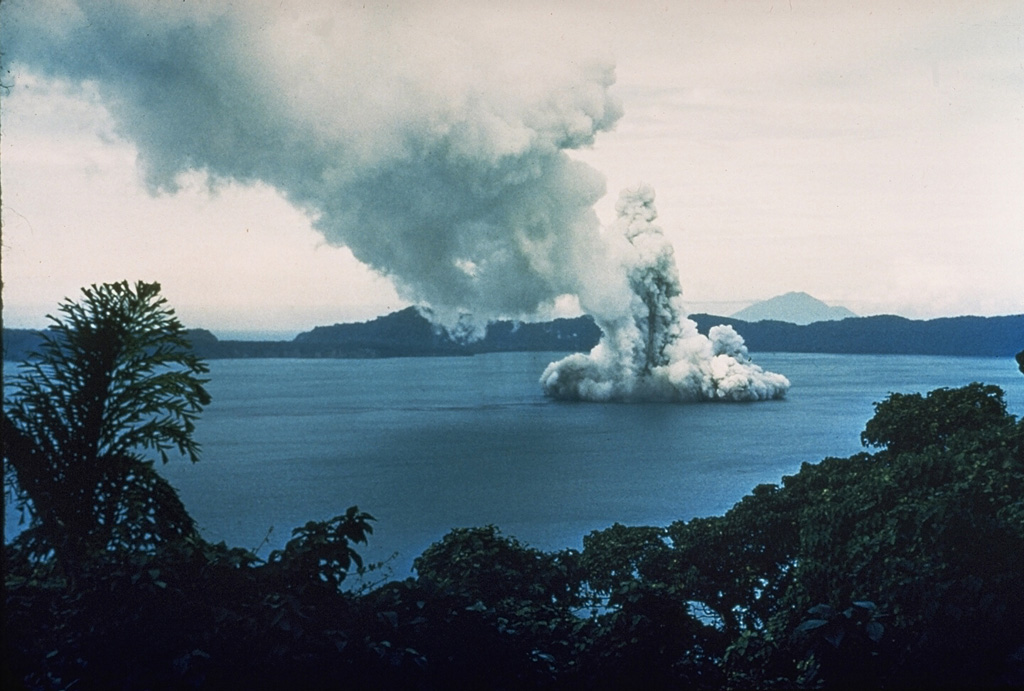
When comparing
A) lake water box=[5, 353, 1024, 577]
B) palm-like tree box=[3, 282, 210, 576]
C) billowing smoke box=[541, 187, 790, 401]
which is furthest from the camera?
billowing smoke box=[541, 187, 790, 401]

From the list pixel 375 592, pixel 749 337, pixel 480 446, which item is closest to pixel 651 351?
pixel 749 337

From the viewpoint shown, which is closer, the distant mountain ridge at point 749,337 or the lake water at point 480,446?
the lake water at point 480,446

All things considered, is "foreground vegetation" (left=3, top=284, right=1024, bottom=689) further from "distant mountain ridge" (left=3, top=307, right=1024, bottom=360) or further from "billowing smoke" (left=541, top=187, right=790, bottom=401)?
"billowing smoke" (left=541, top=187, right=790, bottom=401)

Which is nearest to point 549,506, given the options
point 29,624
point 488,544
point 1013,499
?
point 488,544

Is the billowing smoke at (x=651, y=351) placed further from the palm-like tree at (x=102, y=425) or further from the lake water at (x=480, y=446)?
the palm-like tree at (x=102, y=425)

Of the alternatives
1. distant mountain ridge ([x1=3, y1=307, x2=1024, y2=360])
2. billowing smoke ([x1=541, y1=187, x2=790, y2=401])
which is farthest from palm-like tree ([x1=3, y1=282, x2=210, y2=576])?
billowing smoke ([x1=541, y1=187, x2=790, y2=401])

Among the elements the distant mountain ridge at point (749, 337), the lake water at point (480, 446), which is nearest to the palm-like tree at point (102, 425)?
the lake water at point (480, 446)
